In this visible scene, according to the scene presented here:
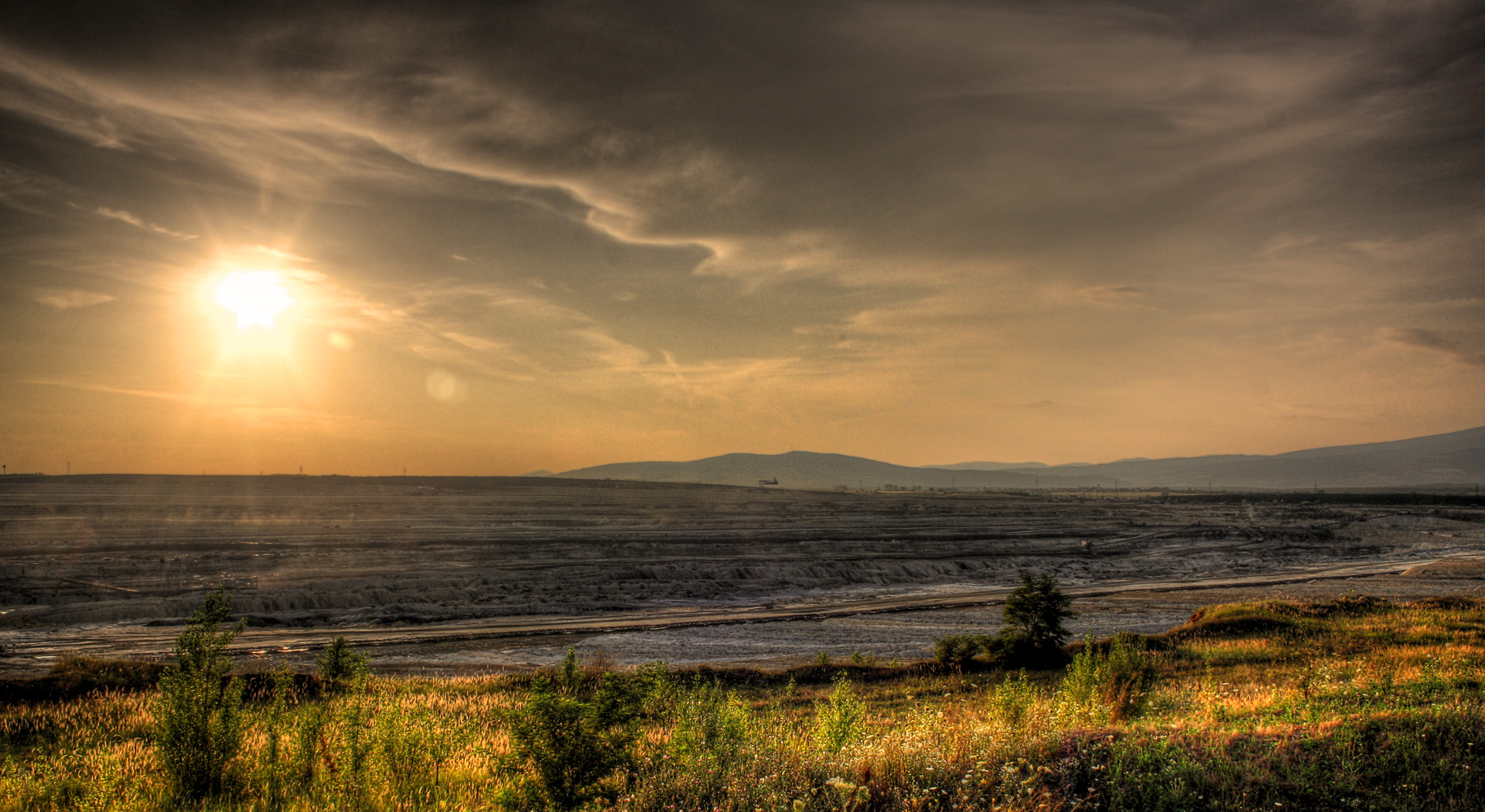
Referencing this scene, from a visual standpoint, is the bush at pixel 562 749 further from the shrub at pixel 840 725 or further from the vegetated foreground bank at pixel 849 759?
the shrub at pixel 840 725

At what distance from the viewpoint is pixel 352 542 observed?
55875 millimetres

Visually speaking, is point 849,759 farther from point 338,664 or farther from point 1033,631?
point 1033,631

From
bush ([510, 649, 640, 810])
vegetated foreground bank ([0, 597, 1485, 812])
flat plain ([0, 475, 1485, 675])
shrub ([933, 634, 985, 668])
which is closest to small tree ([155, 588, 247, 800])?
vegetated foreground bank ([0, 597, 1485, 812])

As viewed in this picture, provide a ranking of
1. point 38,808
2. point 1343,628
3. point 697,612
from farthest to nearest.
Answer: point 697,612, point 1343,628, point 38,808

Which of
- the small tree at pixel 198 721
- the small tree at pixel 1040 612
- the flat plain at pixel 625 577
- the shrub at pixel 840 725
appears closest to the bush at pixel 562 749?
the shrub at pixel 840 725

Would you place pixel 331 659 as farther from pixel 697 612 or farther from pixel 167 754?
pixel 697 612

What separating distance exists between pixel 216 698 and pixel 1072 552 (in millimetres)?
64382

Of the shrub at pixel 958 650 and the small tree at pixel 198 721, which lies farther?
the shrub at pixel 958 650

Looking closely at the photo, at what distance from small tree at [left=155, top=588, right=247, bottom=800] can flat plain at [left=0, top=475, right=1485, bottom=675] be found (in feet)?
54.6

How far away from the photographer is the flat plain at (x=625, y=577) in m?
29.2

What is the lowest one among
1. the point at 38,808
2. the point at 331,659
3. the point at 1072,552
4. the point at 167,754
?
the point at 1072,552

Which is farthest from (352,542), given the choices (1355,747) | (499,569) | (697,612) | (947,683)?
(1355,747)

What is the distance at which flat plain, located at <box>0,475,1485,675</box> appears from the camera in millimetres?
29156

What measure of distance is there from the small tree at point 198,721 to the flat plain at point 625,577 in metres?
16.7
